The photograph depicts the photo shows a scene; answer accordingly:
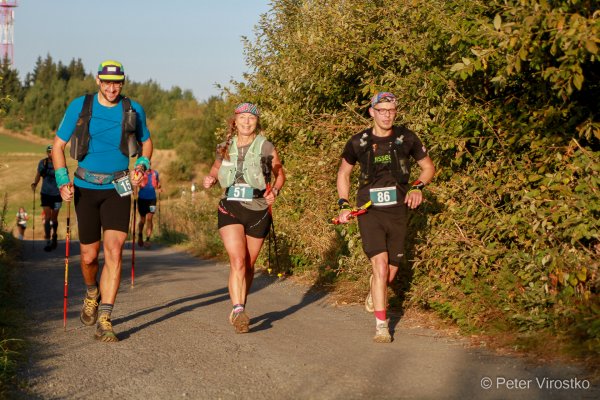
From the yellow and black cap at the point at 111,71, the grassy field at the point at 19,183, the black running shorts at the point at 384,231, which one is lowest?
the grassy field at the point at 19,183

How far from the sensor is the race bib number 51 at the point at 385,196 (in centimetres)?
820

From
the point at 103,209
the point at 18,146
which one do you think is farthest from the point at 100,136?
the point at 18,146

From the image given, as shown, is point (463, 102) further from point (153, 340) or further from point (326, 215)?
point (326, 215)

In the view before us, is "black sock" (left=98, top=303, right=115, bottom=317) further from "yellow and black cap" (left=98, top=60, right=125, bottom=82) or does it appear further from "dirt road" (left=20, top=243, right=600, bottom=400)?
"yellow and black cap" (left=98, top=60, right=125, bottom=82)

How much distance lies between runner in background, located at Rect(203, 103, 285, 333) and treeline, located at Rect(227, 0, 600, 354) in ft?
5.43

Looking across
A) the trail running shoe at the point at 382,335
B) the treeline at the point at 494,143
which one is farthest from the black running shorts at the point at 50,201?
the trail running shoe at the point at 382,335

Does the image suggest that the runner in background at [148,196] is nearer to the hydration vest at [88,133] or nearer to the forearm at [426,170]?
the hydration vest at [88,133]

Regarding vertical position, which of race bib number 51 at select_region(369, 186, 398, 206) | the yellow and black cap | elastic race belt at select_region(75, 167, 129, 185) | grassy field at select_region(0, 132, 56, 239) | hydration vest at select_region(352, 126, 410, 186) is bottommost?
grassy field at select_region(0, 132, 56, 239)

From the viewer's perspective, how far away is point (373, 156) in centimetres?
827

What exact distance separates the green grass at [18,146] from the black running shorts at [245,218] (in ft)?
295

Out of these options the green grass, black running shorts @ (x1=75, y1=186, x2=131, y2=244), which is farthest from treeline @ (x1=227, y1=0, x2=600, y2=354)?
the green grass

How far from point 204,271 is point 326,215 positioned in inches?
127

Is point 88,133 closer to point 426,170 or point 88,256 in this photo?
point 88,256

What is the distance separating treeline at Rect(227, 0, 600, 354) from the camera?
22.2ft
